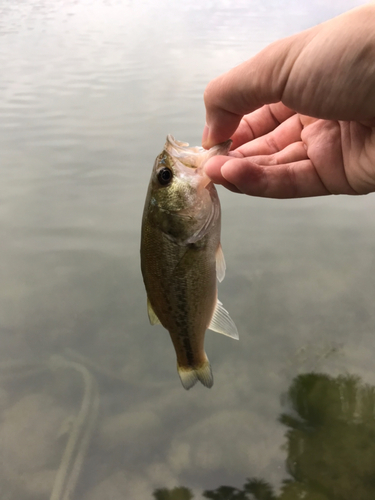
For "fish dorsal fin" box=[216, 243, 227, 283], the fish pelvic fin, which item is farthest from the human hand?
the fish pelvic fin

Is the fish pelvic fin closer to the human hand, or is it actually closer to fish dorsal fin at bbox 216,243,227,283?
fish dorsal fin at bbox 216,243,227,283

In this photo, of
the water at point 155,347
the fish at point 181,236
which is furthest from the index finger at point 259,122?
the water at point 155,347

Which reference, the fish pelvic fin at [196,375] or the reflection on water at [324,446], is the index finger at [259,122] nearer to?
the fish pelvic fin at [196,375]

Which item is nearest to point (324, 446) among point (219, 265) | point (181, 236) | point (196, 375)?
point (196, 375)

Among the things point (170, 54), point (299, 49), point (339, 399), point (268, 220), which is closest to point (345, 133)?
point (299, 49)

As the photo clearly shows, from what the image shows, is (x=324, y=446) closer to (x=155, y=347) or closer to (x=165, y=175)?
(x=155, y=347)

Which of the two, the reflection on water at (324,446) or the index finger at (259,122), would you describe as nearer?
the index finger at (259,122)
